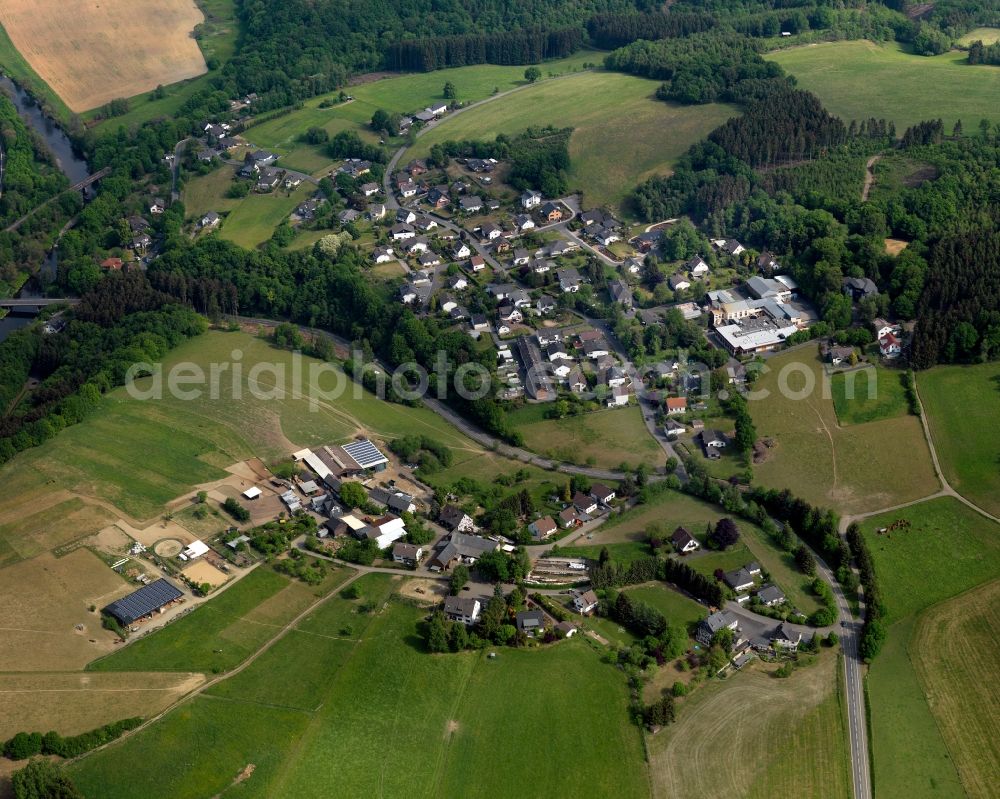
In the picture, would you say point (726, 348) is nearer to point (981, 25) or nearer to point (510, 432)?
point (510, 432)

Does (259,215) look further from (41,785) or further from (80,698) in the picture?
(41,785)

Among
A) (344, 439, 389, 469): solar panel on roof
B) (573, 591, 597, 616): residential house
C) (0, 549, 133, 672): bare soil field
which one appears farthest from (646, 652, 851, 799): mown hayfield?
(0, 549, 133, 672): bare soil field

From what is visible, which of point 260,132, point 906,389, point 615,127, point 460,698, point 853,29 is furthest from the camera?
point 853,29

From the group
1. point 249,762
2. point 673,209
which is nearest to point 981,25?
point 673,209

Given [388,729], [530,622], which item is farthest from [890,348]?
[388,729]

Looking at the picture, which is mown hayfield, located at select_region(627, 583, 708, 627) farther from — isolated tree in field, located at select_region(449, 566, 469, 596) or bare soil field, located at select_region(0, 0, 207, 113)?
bare soil field, located at select_region(0, 0, 207, 113)

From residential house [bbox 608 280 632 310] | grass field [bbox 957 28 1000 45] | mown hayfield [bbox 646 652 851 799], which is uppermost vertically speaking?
grass field [bbox 957 28 1000 45]

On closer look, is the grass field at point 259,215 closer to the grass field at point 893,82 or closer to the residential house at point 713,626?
the grass field at point 893,82
